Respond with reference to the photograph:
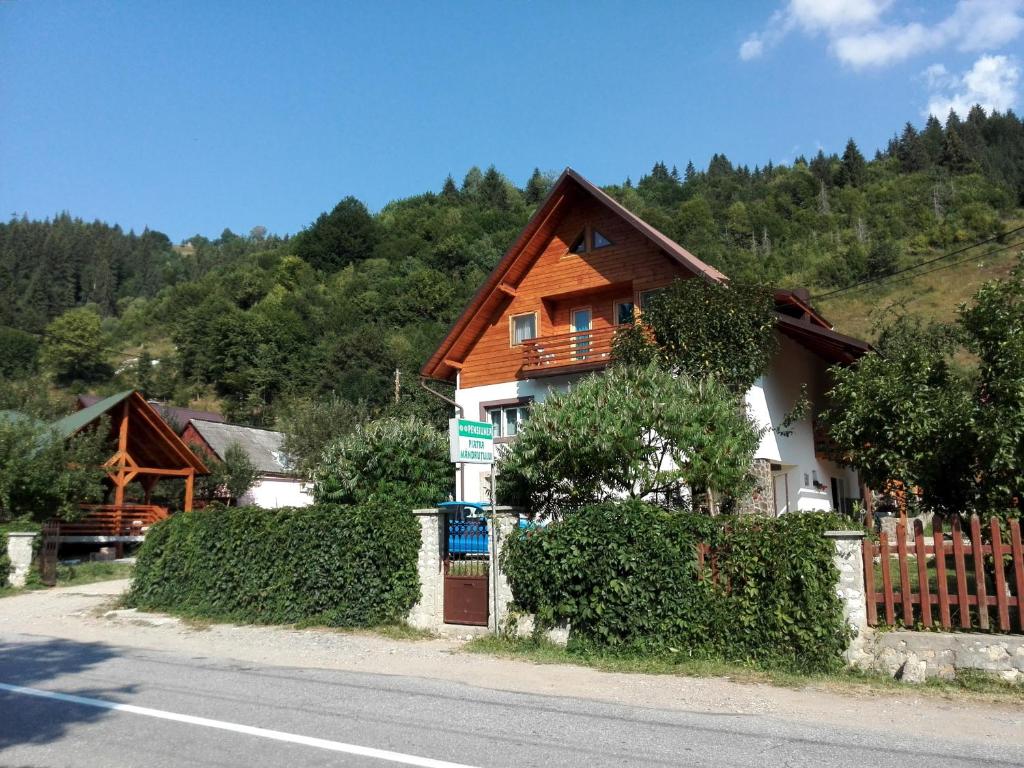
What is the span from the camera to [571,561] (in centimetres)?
1098

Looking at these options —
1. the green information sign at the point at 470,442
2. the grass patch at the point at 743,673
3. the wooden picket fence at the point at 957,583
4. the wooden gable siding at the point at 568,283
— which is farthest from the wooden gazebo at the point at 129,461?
the wooden picket fence at the point at 957,583

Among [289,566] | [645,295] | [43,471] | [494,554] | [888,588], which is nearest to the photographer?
[888,588]

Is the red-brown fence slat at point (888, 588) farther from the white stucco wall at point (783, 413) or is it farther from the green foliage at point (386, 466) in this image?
the green foliage at point (386, 466)

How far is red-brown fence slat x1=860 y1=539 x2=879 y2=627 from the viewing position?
9.33 metres

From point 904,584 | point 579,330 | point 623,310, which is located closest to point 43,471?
point 579,330

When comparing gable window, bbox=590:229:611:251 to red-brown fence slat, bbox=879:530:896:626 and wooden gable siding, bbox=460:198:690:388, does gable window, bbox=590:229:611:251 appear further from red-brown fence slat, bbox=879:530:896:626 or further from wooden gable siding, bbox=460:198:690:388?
red-brown fence slat, bbox=879:530:896:626

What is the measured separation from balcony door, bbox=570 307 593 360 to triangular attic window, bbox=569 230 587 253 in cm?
175

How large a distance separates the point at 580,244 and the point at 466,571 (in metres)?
13.5

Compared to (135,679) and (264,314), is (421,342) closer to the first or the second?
(264,314)

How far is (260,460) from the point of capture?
4662cm

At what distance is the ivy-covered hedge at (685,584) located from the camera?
943cm

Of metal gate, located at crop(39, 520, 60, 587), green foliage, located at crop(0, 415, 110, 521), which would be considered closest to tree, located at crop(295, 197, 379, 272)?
green foliage, located at crop(0, 415, 110, 521)

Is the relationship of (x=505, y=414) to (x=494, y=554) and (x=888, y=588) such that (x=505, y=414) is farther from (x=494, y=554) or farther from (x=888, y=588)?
(x=888, y=588)

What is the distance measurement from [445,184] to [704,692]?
4377 inches
